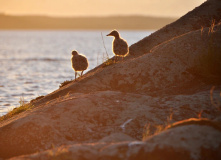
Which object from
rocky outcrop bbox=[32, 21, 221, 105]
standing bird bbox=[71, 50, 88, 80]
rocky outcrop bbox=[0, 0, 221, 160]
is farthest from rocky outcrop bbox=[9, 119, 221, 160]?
standing bird bbox=[71, 50, 88, 80]

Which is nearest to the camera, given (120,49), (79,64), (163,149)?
(163,149)

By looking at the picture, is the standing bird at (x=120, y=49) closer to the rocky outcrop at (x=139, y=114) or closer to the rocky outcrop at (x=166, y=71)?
the rocky outcrop at (x=139, y=114)

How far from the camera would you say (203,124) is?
6.05 meters

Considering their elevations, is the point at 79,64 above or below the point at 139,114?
above

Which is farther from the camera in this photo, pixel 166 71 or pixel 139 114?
pixel 166 71

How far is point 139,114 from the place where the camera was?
809 centimetres

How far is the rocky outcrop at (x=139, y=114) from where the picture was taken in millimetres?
5555

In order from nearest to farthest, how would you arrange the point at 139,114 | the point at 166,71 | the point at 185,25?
the point at 139,114, the point at 166,71, the point at 185,25

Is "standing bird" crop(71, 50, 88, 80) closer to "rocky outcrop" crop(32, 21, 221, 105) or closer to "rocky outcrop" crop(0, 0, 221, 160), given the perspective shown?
"rocky outcrop" crop(0, 0, 221, 160)

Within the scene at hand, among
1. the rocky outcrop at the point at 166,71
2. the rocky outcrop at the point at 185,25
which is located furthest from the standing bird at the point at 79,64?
the rocky outcrop at the point at 166,71

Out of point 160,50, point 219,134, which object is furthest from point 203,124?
point 160,50

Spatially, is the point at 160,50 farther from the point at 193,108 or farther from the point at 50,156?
the point at 50,156

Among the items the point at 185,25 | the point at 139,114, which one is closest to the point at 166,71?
the point at 139,114

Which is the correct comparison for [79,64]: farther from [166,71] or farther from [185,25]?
[185,25]
